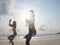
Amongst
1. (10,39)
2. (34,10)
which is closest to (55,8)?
(34,10)

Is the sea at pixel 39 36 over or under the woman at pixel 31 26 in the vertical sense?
under

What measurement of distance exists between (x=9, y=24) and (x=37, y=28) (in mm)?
329

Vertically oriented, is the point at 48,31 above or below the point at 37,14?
below

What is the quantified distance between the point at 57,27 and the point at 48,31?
0.38 feet

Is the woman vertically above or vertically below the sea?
above

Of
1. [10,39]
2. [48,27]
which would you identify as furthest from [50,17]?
[10,39]

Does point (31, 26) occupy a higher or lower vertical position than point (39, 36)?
higher

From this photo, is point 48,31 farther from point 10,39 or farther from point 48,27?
point 10,39

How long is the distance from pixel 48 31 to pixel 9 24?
0.46 meters

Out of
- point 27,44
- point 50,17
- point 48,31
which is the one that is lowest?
point 27,44

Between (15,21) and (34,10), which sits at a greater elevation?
(34,10)

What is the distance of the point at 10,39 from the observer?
6.75 ft

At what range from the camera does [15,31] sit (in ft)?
6.79

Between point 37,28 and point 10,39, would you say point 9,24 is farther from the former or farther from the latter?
point 37,28
